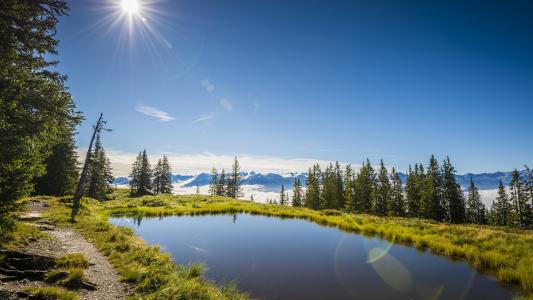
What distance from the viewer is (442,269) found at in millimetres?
12664

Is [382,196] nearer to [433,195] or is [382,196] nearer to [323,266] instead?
[433,195]

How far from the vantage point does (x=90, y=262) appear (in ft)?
34.9

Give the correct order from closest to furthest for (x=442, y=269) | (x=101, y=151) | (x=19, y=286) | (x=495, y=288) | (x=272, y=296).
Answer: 1. (x=19, y=286)
2. (x=272, y=296)
3. (x=495, y=288)
4. (x=442, y=269)
5. (x=101, y=151)

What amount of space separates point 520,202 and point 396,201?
105ft

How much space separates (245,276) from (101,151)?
227ft

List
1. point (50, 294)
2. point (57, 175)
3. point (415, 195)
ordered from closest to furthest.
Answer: point (50, 294)
point (57, 175)
point (415, 195)

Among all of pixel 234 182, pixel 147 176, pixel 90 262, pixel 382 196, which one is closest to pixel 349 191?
pixel 382 196

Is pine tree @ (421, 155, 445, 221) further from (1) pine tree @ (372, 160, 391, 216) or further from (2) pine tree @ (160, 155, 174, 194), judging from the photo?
(2) pine tree @ (160, 155, 174, 194)

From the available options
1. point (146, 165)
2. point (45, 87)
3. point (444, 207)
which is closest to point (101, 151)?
point (146, 165)

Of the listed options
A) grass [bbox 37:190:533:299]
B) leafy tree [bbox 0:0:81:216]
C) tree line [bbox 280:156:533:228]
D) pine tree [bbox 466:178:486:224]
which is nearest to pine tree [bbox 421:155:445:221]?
tree line [bbox 280:156:533:228]

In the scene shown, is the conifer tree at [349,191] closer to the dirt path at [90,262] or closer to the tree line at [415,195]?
the tree line at [415,195]

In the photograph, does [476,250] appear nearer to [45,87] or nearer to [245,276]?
[245,276]

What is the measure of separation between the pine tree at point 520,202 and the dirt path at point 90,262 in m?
86.5

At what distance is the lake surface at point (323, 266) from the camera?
1005cm
